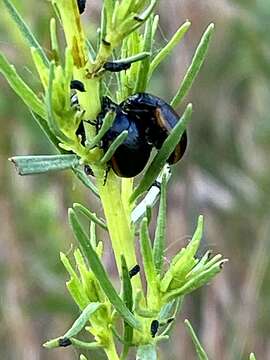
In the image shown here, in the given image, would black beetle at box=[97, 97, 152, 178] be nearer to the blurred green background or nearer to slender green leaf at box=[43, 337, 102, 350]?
slender green leaf at box=[43, 337, 102, 350]

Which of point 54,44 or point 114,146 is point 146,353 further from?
point 54,44

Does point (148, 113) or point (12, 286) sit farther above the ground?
point (148, 113)

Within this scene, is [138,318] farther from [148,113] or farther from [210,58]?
[210,58]

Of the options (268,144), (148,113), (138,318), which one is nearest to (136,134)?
(148,113)

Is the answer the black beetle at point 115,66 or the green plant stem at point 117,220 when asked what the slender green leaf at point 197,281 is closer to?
the green plant stem at point 117,220

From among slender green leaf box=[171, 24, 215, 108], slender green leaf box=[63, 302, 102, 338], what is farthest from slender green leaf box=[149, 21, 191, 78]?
slender green leaf box=[63, 302, 102, 338]

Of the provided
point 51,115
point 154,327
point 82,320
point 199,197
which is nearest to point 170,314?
point 154,327

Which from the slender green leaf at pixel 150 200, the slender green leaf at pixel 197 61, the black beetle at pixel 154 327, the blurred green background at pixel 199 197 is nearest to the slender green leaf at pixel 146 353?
the black beetle at pixel 154 327
